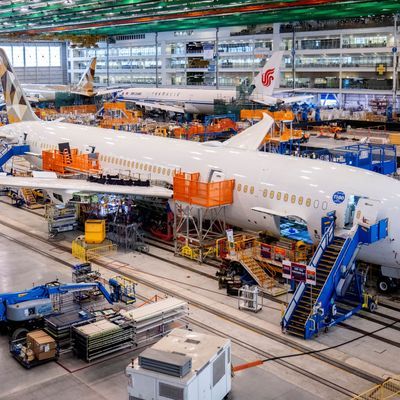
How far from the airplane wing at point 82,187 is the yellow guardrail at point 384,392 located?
1507 centimetres

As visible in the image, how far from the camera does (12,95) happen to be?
151ft

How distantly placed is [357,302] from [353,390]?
21.7 feet

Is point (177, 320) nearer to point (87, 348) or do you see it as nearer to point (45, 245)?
point (87, 348)

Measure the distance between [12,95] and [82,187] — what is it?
2021cm

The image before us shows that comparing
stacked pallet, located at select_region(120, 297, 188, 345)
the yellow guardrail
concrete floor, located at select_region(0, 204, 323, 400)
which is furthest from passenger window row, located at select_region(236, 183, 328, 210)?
the yellow guardrail

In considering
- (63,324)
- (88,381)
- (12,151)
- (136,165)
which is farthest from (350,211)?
(12,151)

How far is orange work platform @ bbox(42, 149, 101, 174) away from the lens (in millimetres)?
34875

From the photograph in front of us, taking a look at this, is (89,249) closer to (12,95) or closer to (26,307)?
(26,307)

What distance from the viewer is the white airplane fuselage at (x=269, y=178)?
22477 mm

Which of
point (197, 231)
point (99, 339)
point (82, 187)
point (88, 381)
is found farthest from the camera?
point (82, 187)

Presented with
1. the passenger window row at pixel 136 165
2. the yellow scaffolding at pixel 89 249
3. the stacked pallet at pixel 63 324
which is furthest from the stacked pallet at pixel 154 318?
the passenger window row at pixel 136 165

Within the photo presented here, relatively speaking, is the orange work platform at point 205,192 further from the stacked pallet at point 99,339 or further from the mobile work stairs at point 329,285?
the stacked pallet at point 99,339

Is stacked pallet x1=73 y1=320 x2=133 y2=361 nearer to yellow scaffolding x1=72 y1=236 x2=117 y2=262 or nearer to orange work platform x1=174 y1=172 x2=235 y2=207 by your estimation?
orange work platform x1=174 y1=172 x2=235 y2=207

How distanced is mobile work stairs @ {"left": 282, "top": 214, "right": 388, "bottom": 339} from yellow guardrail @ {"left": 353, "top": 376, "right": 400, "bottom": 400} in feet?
12.0
